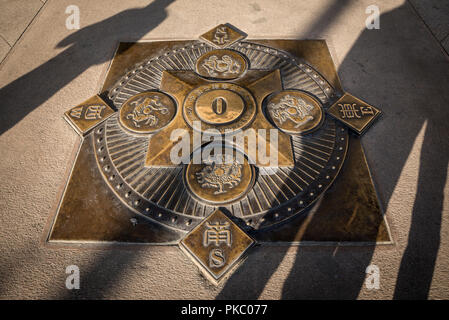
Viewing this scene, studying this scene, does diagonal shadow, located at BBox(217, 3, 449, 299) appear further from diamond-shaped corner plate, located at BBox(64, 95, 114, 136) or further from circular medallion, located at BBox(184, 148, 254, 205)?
diamond-shaped corner plate, located at BBox(64, 95, 114, 136)

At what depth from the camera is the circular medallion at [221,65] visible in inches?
90.7

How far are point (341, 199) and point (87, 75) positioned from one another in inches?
102

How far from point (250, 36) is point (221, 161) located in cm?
168

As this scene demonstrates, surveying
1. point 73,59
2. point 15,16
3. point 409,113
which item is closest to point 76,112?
point 73,59

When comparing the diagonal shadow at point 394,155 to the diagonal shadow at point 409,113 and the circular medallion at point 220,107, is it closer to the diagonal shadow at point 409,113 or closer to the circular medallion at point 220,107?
the diagonal shadow at point 409,113

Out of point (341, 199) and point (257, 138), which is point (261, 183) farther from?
point (341, 199)

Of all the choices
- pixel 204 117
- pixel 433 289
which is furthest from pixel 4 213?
pixel 433 289

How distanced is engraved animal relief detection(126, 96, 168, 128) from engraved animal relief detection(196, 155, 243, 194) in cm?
62

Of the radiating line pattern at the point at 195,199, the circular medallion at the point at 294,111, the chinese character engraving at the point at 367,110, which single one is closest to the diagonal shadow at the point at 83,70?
the radiating line pattern at the point at 195,199

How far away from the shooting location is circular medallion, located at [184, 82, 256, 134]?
6.45 ft

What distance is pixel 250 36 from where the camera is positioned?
2.71 m

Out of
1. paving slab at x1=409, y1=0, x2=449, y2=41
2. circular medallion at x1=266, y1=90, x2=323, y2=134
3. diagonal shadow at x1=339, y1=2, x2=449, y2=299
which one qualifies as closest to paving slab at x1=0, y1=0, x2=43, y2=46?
circular medallion at x1=266, y1=90, x2=323, y2=134

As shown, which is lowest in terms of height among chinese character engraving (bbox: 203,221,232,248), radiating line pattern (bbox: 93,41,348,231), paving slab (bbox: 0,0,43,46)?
chinese character engraving (bbox: 203,221,232,248)
